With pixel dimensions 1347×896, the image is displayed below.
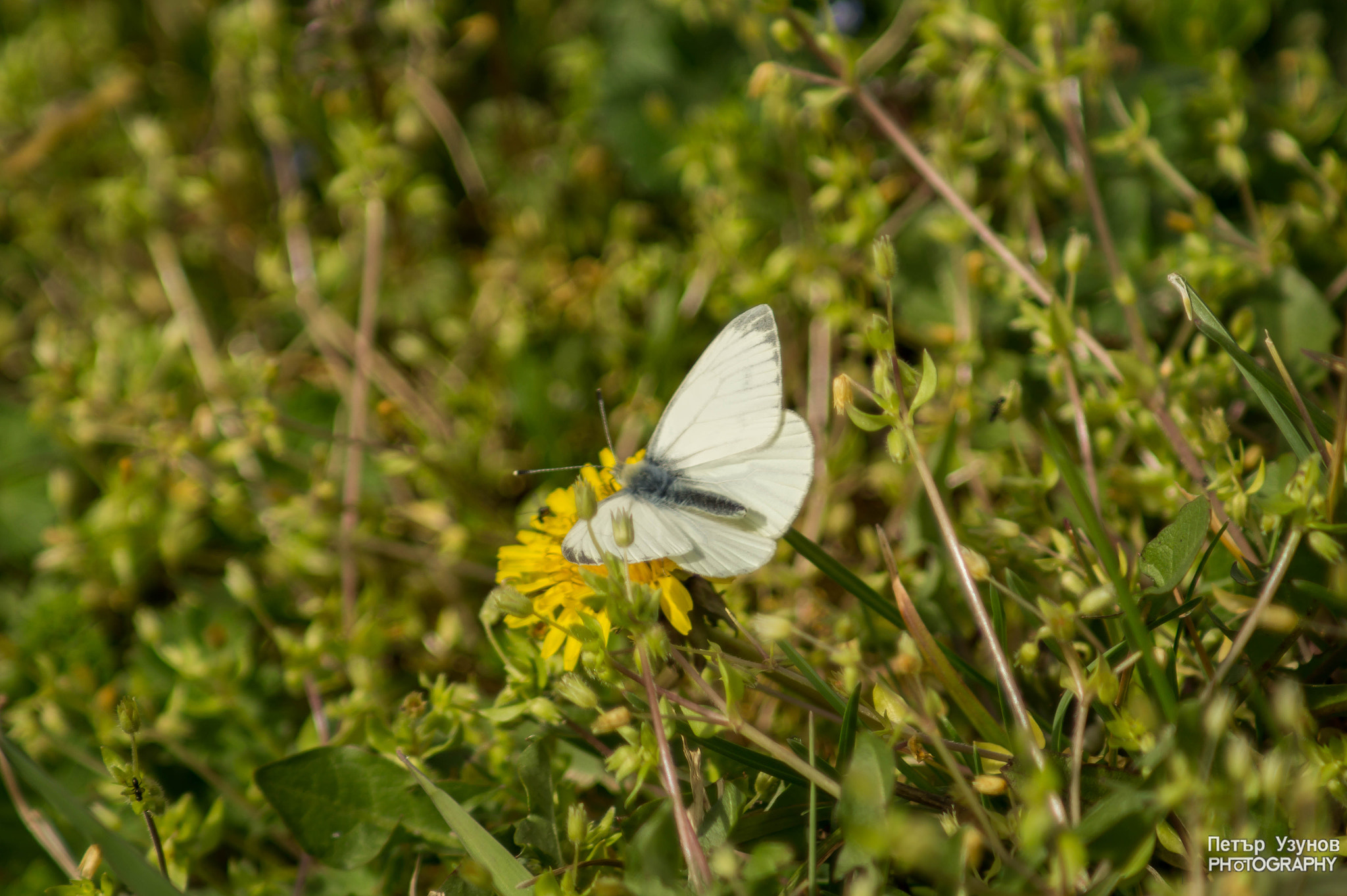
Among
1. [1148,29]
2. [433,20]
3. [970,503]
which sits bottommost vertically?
[970,503]

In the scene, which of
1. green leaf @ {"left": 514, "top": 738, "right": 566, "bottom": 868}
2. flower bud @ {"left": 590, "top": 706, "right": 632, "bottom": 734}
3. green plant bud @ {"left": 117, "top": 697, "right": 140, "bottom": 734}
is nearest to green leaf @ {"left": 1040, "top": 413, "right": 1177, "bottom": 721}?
flower bud @ {"left": 590, "top": 706, "right": 632, "bottom": 734}

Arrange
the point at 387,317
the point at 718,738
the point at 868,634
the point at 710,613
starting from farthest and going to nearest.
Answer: the point at 387,317
the point at 868,634
the point at 710,613
the point at 718,738

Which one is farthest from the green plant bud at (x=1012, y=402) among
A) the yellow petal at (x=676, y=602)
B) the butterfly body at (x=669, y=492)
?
A: the yellow petal at (x=676, y=602)

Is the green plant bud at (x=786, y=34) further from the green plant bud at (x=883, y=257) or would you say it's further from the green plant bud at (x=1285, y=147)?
the green plant bud at (x=1285, y=147)

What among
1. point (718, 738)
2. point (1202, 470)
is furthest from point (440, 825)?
point (1202, 470)

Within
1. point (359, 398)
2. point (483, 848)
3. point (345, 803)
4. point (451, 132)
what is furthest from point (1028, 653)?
point (451, 132)

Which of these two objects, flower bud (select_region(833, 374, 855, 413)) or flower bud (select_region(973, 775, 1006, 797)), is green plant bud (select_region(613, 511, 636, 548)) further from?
flower bud (select_region(973, 775, 1006, 797))

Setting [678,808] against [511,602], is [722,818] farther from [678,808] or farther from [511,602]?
[511,602]

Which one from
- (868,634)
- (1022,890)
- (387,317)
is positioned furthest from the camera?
(387,317)

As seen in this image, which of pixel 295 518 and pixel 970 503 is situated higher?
pixel 295 518

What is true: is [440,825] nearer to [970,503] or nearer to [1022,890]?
[1022,890]
